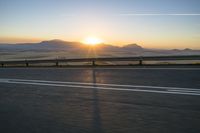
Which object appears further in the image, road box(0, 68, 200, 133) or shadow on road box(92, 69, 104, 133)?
road box(0, 68, 200, 133)

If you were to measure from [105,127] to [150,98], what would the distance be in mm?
3457

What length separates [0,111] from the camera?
8266mm

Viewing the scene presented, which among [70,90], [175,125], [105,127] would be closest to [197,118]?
[175,125]

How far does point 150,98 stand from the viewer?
941 cm

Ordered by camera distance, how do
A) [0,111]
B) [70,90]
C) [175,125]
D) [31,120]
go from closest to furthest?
[175,125] → [31,120] → [0,111] → [70,90]

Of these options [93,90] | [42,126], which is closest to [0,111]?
[42,126]

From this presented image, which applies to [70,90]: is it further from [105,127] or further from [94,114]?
[105,127]

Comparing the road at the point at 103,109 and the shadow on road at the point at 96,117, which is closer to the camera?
the shadow on road at the point at 96,117

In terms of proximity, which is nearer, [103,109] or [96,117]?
[96,117]

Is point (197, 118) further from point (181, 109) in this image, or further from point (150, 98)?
point (150, 98)

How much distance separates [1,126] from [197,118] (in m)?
4.25

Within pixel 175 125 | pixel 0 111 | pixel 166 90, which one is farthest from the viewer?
pixel 166 90

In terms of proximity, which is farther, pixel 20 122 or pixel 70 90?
pixel 70 90

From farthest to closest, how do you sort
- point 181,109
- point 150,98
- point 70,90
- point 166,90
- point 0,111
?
point 70,90 → point 166,90 → point 150,98 → point 0,111 → point 181,109
